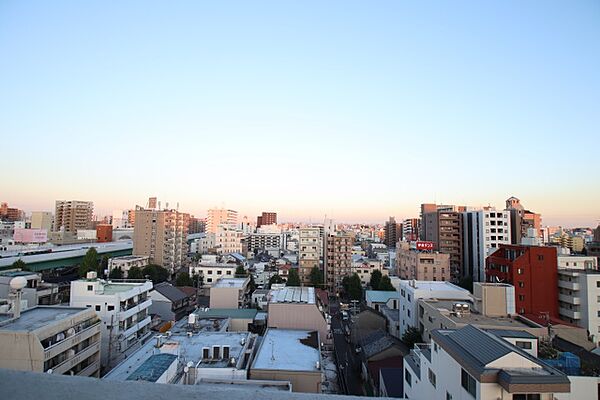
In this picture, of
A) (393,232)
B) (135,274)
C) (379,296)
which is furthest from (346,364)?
(393,232)

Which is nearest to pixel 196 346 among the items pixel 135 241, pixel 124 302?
pixel 124 302

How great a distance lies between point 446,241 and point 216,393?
3282 cm

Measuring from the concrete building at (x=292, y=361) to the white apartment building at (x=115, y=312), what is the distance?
519cm

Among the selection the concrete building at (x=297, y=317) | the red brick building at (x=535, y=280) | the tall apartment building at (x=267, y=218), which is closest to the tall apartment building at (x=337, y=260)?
the red brick building at (x=535, y=280)

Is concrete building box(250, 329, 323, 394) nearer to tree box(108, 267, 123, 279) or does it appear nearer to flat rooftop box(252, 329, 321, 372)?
flat rooftop box(252, 329, 321, 372)

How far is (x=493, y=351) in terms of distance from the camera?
5.66 m

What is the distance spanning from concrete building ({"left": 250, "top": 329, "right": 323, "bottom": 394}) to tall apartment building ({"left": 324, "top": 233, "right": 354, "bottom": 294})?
16058 millimetres

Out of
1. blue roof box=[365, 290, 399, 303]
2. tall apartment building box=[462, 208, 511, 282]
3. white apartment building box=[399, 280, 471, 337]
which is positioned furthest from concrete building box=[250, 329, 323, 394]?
tall apartment building box=[462, 208, 511, 282]

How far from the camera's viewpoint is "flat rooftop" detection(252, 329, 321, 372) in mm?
8819

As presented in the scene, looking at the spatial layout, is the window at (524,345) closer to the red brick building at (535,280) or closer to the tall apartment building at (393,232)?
the red brick building at (535,280)

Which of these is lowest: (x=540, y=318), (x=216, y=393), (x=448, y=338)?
(x=540, y=318)

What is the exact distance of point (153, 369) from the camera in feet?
23.8

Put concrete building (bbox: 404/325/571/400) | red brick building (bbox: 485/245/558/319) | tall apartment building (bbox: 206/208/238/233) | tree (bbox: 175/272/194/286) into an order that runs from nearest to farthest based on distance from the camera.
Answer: concrete building (bbox: 404/325/571/400), red brick building (bbox: 485/245/558/319), tree (bbox: 175/272/194/286), tall apartment building (bbox: 206/208/238/233)

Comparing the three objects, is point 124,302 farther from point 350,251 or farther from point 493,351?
point 350,251
